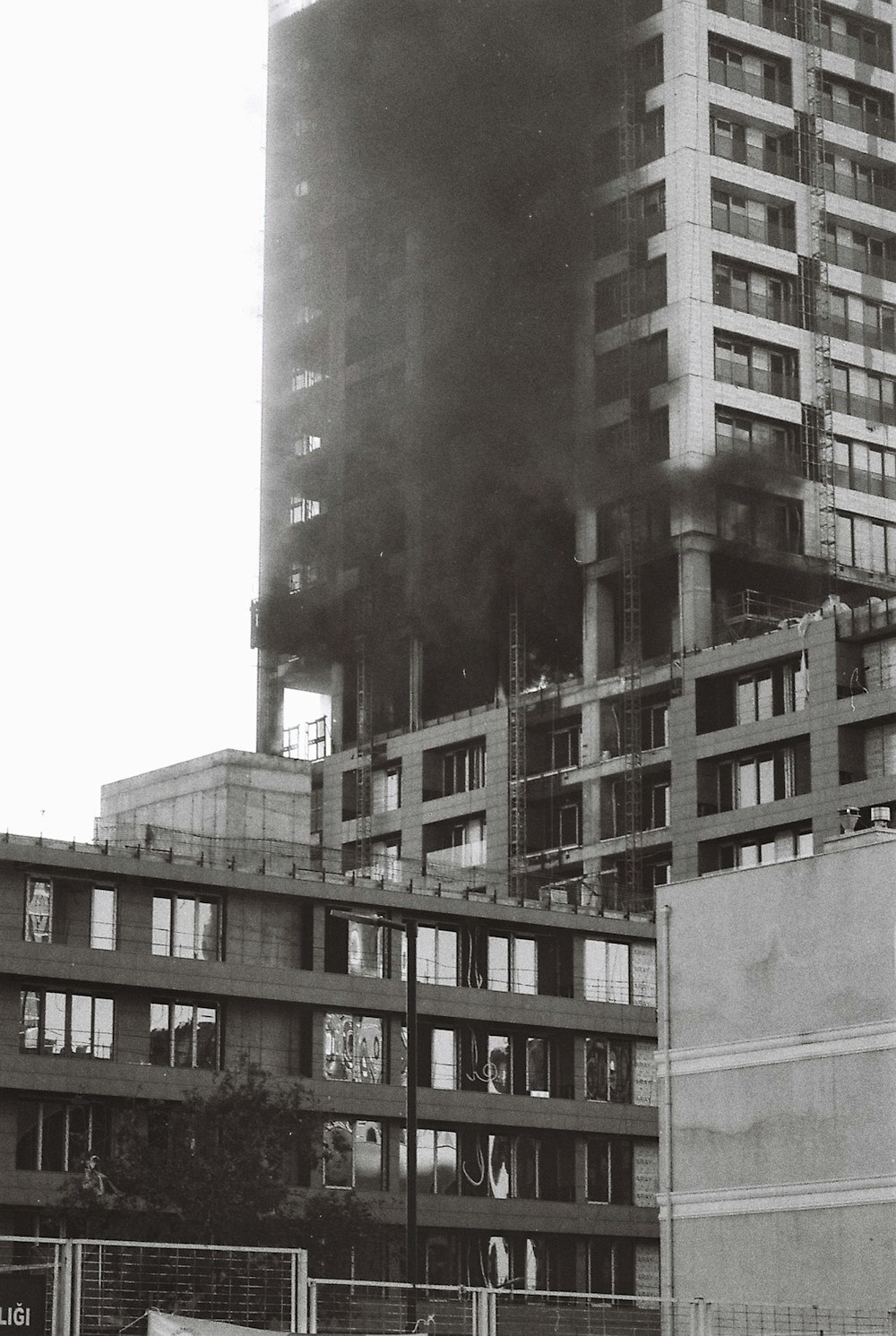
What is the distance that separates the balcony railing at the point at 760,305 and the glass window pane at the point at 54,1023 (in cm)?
6117

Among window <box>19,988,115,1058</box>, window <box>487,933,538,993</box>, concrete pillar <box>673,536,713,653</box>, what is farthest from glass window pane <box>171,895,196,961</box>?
concrete pillar <box>673,536,713,653</box>

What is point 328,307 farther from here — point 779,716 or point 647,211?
point 779,716

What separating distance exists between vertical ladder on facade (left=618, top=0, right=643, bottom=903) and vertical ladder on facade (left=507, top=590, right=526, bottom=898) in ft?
18.6

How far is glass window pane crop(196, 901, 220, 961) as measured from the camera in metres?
83.1

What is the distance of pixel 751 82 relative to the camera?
427 ft

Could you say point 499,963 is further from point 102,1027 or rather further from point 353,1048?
point 102,1027

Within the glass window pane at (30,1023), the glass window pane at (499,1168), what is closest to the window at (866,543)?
the glass window pane at (499,1168)

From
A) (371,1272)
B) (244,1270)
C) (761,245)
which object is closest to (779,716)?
(761,245)

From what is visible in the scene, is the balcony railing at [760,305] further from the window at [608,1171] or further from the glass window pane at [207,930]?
the glass window pane at [207,930]

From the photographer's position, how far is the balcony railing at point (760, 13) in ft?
426

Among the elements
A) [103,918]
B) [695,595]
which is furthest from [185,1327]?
[695,595]

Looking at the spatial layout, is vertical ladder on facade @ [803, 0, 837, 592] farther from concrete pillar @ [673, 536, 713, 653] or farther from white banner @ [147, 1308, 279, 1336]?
white banner @ [147, 1308, 279, 1336]

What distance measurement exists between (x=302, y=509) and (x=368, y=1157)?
67.4 m

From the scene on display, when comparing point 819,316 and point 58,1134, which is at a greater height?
point 819,316
